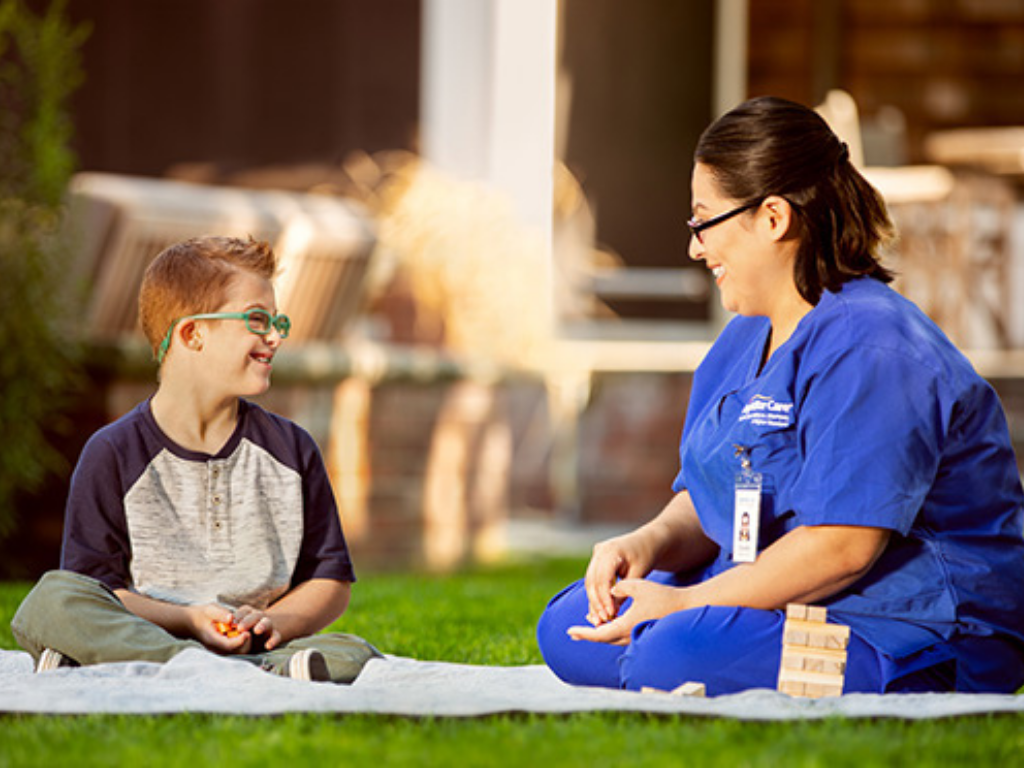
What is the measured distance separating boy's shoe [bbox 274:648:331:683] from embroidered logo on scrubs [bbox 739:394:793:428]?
86 centimetres

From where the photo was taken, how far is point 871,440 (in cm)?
269

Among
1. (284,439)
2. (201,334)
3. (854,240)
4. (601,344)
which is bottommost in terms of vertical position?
(601,344)

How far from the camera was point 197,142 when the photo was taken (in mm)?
7914

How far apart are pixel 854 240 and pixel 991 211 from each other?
20.6 feet

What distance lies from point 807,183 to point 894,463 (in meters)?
0.53

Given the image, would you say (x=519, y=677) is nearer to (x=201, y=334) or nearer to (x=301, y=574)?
(x=301, y=574)

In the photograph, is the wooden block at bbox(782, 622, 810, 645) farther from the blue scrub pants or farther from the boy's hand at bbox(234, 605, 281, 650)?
the boy's hand at bbox(234, 605, 281, 650)

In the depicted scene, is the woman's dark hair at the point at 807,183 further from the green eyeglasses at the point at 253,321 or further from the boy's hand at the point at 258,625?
the boy's hand at the point at 258,625

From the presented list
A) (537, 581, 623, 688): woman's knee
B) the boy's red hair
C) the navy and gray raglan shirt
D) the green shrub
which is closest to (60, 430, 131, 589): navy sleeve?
the navy and gray raglan shirt

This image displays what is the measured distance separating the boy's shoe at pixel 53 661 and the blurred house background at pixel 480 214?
319 cm

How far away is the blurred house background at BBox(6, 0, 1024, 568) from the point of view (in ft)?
22.3

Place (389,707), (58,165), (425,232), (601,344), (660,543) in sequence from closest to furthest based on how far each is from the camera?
(389,707) < (660,543) < (58,165) < (425,232) < (601,344)

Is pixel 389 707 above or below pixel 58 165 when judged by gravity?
below

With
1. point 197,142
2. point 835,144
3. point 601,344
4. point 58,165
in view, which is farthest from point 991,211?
point 835,144
